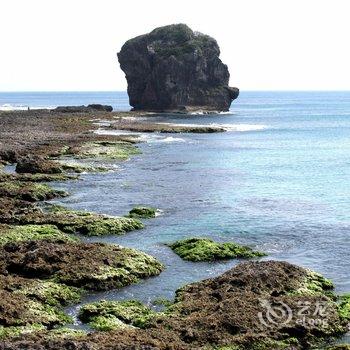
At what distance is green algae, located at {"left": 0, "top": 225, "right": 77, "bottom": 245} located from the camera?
37156mm

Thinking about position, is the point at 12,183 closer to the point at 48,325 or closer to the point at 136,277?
the point at 136,277

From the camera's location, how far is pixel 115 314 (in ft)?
85.9

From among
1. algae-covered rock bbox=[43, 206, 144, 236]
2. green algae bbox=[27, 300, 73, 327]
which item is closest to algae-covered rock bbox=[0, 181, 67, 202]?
algae-covered rock bbox=[43, 206, 144, 236]

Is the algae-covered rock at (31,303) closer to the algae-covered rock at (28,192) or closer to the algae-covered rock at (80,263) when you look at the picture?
the algae-covered rock at (80,263)

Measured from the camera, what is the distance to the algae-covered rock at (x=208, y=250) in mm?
36531

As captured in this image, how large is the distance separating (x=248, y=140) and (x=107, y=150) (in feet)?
137

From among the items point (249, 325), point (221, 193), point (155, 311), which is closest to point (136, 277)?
point (155, 311)

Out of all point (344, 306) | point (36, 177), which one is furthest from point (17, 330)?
point (36, 177)

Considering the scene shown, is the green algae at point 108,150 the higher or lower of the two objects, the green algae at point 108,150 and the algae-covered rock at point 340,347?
the higher

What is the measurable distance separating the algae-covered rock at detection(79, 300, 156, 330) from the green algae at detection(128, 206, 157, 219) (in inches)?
785

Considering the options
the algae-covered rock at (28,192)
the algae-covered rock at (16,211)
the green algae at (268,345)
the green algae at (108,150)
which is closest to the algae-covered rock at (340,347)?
the green algae at (268,345)

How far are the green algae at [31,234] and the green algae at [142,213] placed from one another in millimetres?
8325

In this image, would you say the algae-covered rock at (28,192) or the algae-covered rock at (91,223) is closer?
the algae-covered rock at (91,223)
